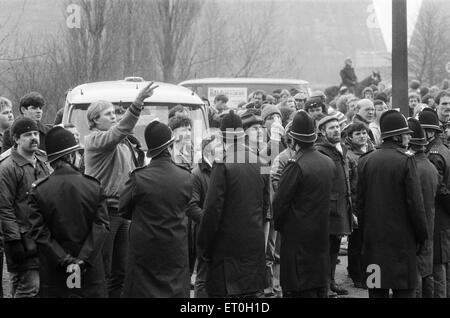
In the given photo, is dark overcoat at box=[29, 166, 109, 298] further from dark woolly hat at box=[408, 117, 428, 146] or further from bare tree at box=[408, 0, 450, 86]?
bare tree at box=[408, 0, 450, 86]

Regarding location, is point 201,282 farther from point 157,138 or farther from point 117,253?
point 157,138

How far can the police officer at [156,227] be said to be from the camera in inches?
295

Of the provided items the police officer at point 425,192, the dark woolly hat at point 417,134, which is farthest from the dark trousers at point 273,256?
the dark woolly hat at point 417,134

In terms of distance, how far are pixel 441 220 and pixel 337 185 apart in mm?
1224

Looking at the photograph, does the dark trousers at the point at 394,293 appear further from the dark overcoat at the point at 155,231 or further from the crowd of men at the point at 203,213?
the dark overcoat at the point at 155,231

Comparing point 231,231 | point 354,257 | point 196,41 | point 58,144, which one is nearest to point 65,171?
point 58,144

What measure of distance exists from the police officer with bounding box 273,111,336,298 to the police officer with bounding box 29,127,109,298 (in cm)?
176

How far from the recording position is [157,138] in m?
7.65

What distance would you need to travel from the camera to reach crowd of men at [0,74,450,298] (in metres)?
7.34

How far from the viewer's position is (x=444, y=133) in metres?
10.7

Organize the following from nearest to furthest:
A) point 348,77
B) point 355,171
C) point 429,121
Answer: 1. point 429,121
2. point 355,171
3. point 348,77
